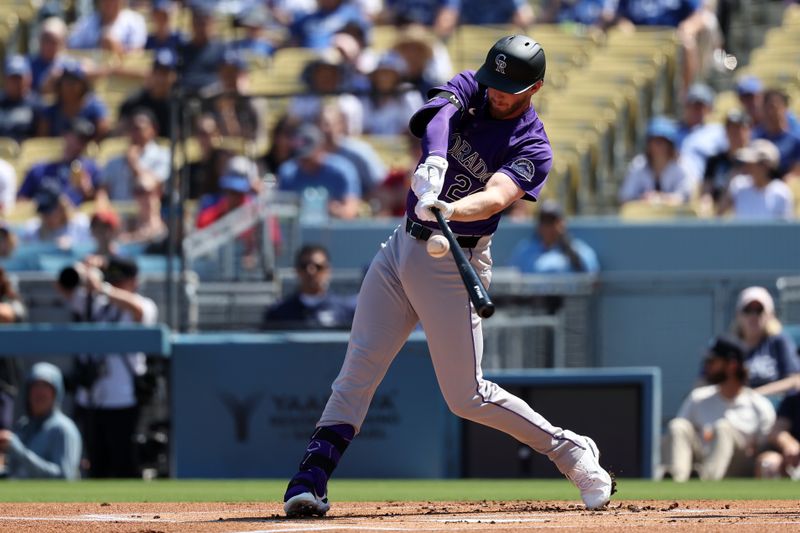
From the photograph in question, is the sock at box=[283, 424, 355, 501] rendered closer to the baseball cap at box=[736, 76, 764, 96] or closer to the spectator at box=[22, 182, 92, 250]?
the spectator at box=[22, 182, 92, 250]

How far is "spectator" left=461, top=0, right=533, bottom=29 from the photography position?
15867mm

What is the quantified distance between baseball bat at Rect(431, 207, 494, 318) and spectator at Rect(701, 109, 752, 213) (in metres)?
7.16

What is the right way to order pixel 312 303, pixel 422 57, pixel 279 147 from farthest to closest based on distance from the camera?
pixel 422 57
pixel 279 147
pixel 312 303

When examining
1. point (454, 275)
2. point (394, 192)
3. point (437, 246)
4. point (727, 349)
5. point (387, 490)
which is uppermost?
point (394, 192)

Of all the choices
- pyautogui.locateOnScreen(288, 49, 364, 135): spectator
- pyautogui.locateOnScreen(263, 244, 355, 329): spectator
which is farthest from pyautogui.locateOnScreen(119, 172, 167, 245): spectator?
pyautogui.locateOnScreen(263, 244, 355, 329): spectator

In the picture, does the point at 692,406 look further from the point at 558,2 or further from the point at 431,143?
the point at 558,2

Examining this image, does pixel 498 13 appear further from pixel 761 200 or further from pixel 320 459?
pixel 320 459

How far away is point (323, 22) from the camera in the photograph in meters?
16.0

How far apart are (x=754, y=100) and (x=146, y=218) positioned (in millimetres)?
5032

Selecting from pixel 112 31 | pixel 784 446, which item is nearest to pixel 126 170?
pixel 112 31

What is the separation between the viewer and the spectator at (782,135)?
1273 centimetres

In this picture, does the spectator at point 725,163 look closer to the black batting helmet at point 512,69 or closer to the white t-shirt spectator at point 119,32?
the white t-shirt spectator at point 119,32

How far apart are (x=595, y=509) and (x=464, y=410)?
73cm

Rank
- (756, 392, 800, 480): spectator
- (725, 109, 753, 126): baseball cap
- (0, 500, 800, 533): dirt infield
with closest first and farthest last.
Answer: (0, 500, 800, 533): dirt infield < (756, 392, 800, 480): spectator < (725, 109, 753, 126): baseball cap
